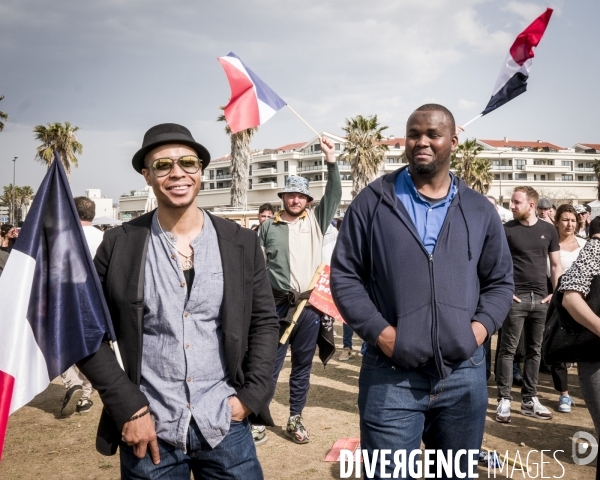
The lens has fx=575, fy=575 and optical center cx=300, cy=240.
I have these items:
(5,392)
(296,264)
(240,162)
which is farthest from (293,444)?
(240,162)

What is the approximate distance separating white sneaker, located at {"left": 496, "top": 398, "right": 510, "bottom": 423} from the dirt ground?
7cm

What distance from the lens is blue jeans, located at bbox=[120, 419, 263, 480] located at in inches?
91.3

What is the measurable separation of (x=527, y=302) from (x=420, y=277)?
13.1ft

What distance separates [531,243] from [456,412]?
3.98 m

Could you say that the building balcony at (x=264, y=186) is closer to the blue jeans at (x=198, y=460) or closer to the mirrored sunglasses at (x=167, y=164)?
the mirrored sunglasses at (x=167, y=164)

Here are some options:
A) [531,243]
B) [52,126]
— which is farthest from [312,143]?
Answer: [531,243]

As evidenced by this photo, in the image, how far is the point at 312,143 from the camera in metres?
89.2

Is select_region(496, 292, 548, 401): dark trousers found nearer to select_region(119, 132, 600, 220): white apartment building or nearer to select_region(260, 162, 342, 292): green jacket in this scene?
select_region(260, 162, 342, 292): green jacket

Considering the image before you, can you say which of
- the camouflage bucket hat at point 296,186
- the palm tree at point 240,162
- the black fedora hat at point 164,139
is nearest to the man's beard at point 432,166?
the black fedora hat at point 164,139

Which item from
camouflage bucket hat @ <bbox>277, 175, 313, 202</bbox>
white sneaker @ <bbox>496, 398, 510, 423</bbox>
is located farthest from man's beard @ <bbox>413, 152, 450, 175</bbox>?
white sneaker @ <bbox>496, 398, 510, 423</bbox>

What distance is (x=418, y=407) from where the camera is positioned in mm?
2689

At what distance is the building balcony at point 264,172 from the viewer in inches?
3529

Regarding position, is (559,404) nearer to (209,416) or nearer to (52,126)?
(209,416)

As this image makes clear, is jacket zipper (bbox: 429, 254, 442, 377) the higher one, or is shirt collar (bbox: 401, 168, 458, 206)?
shirt collar (bbox: 401, 168, 458, 206)
